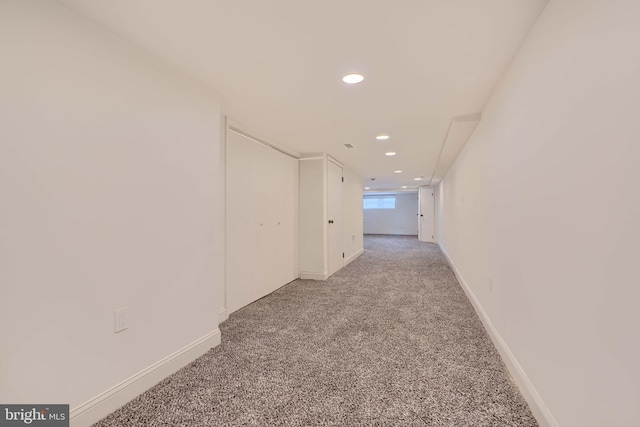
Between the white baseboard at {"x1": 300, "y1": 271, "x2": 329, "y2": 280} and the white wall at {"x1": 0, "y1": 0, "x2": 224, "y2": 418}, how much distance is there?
109 inches

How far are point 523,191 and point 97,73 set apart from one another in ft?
8.27

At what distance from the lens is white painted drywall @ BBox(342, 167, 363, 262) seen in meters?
6.26

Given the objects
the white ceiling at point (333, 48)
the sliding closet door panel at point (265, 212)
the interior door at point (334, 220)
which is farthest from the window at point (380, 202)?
→ the white ceiling at point (333, 48)

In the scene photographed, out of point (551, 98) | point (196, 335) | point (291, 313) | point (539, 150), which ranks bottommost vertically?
point (291, 313)

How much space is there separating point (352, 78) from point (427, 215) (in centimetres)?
934

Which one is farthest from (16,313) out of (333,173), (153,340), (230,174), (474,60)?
(333,173)

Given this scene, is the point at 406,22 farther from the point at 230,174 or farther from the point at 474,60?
the point at 230,174

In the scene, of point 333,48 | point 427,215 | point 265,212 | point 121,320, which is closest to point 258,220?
point 265,212

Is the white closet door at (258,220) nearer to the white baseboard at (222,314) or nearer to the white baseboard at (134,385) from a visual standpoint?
the white baseboard at (222,314)

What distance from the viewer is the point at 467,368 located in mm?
2053

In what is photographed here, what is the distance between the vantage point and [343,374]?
1994 mm

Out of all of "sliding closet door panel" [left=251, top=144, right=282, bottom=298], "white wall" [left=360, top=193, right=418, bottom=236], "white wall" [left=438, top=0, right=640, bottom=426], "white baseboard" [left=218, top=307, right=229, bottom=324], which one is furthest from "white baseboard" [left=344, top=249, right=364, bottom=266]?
"white wall" [left=360, top=193, right=418, bottom=236]

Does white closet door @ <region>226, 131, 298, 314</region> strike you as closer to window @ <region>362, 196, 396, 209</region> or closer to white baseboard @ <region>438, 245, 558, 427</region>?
white baseboard @ <region>438, 245, 558, 427</region>

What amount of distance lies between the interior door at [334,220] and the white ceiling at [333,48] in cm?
220
